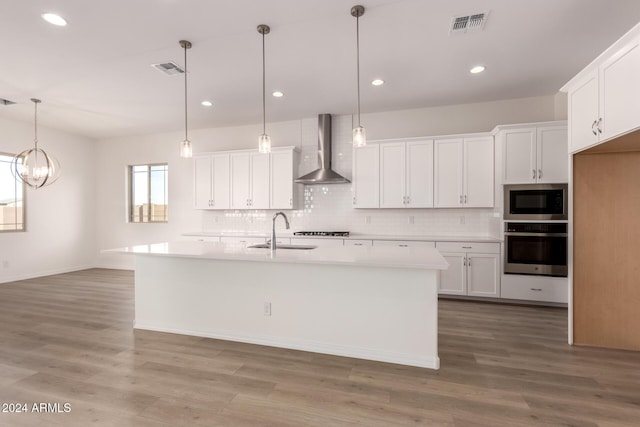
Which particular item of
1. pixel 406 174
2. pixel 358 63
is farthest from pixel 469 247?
pixel 358 63

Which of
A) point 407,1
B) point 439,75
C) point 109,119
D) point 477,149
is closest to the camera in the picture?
point 407,1

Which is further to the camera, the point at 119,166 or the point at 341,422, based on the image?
the point at 119,166

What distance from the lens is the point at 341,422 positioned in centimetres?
183

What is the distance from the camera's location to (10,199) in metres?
5.64

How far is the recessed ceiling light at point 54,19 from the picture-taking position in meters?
2.63

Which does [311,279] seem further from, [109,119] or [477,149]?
[109,119]

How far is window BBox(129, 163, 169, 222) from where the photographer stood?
6707 millimetres

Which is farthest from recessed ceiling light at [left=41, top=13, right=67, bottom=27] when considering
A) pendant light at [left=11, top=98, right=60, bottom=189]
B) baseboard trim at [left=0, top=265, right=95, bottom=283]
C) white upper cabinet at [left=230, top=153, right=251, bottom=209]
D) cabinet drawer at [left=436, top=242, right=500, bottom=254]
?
baseboard trim at [left=0, top=265, right=95, bottom=283]

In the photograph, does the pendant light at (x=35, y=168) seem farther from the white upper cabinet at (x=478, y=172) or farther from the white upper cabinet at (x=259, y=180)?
the white upper cabinet at (x=478, y=172)

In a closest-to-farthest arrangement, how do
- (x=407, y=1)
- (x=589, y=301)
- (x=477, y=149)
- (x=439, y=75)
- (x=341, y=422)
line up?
(x=341, y=422)
(x=407, y=1)
(x=589, y=301)
(x=439, y=75)
(x=477, y=149)

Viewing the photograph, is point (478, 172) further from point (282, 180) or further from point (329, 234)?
point (282, 180)

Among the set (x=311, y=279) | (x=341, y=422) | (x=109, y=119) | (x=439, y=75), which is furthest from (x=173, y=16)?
(x=109, y=119)

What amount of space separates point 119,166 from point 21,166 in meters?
1.60

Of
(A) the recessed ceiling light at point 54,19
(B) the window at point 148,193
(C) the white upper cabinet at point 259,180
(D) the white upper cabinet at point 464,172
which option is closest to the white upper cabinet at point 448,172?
(D) the white upper cabinet at point 464,172
